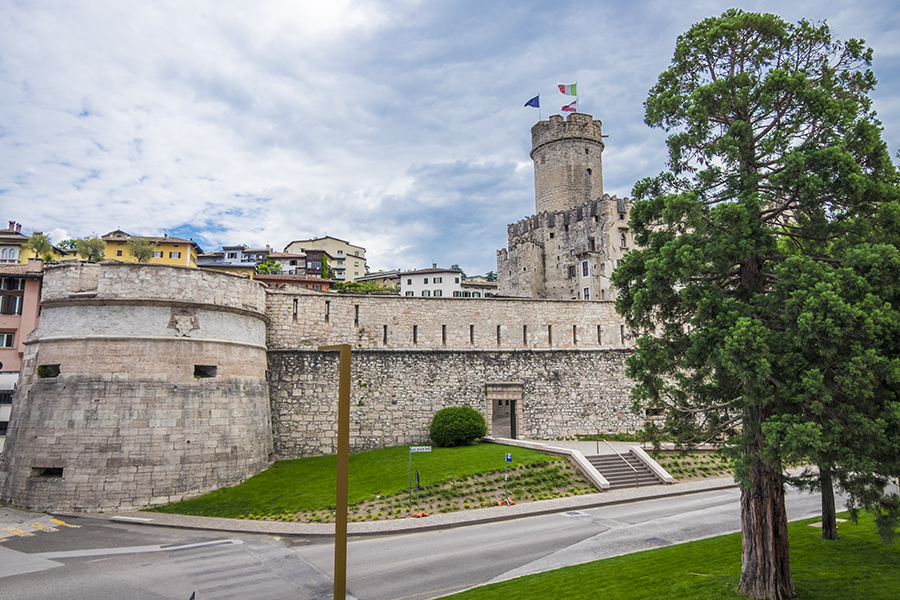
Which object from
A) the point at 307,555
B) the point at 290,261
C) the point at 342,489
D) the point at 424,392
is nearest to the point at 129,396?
the point at 307,555

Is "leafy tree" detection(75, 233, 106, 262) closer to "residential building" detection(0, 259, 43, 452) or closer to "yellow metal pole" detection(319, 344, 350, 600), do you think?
"residential building" detection(0, 259, 43, 452)

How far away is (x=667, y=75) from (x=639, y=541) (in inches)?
497

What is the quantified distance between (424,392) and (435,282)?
49262 mm

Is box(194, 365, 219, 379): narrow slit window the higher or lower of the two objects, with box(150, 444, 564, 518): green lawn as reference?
higher

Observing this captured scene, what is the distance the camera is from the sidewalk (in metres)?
17.2

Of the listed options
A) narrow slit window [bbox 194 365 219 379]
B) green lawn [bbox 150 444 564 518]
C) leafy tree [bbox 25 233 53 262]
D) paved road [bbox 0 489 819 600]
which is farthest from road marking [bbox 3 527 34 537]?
leafy tree [bbox 25 233 53 262]

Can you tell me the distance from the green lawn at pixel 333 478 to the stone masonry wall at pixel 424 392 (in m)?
1.36

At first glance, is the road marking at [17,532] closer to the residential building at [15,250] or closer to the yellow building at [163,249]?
the residential building at [15,250]

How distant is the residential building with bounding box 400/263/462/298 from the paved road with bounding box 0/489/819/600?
56402 millimetres

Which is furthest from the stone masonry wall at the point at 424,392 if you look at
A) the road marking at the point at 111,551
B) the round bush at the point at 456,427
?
the road marking at the point at 111,551

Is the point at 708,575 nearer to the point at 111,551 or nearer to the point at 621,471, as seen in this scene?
the point at 621,471

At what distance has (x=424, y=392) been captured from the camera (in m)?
26.7

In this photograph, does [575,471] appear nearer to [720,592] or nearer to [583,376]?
[583,376]

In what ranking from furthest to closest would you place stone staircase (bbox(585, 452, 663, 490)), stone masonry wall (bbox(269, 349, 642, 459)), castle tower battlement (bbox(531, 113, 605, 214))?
castle tower battlement (bbox(531, 113, 605, 214))
stone masonry wall (bbox(269, 349, 642, 459))
stone staircase (bbox(585, 452, 663, 490))
